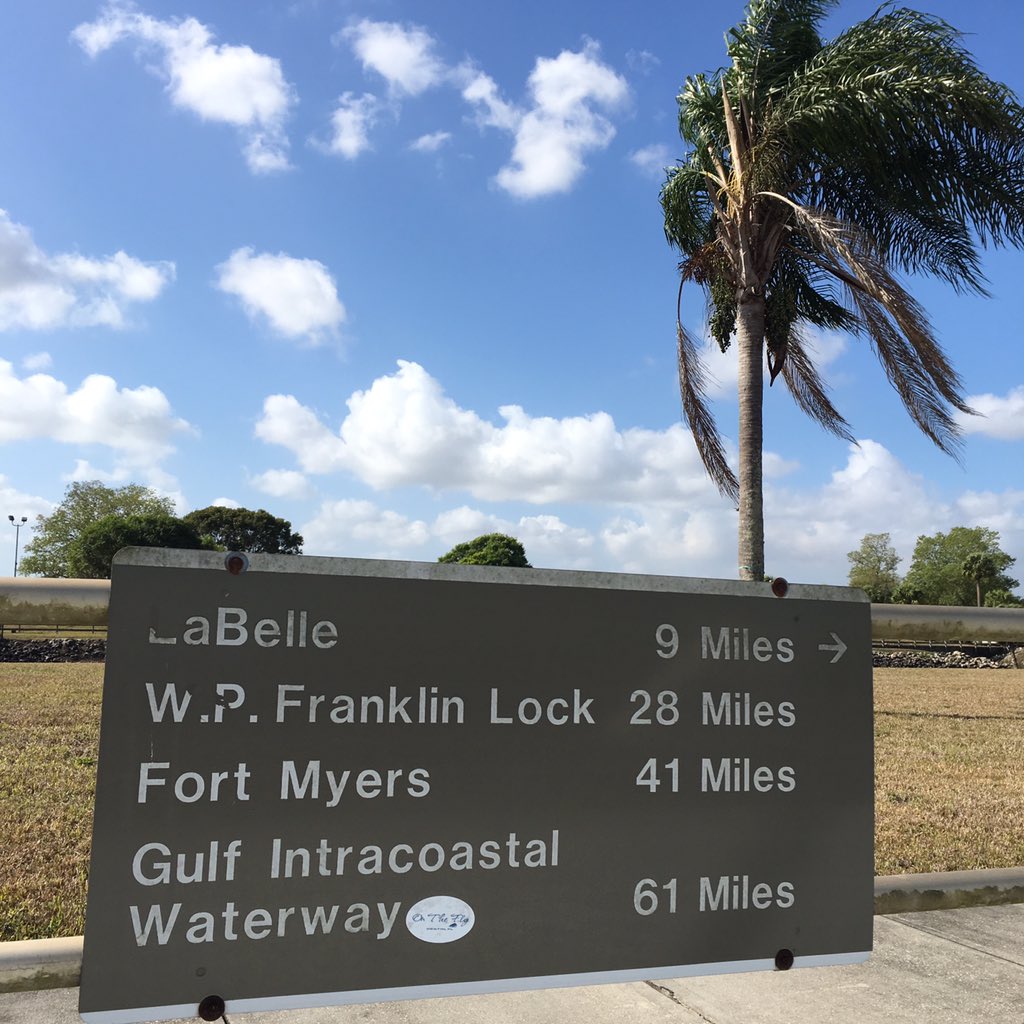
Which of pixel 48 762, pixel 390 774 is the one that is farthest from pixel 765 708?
pixel 48 762

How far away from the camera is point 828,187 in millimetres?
13461

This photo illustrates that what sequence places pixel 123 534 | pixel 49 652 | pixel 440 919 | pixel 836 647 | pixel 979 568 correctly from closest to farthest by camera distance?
1. pixel 440 919
2. pixel 836 647
3. pixel 49 652
4. pixel 123 534
5. pixel 979 568

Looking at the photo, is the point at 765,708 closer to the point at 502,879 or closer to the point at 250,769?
the point at 502,879

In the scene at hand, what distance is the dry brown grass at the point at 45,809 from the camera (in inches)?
156

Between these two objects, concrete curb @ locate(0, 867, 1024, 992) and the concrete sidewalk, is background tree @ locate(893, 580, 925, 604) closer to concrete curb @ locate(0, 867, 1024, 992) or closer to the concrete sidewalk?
concrete curb @ locate(0, 867, 1024, 992)

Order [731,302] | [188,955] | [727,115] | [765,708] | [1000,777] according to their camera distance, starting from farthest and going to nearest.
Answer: [731,302], [727,115], [1000,777], [765,708], [188,955]

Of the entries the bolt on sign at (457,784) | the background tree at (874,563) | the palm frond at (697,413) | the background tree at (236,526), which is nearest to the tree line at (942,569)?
the background tree at (874,563)

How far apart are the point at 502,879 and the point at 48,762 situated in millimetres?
6399

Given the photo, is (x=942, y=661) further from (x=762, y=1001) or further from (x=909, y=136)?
(x=762, y=1001)

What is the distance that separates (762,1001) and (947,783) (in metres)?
5.33

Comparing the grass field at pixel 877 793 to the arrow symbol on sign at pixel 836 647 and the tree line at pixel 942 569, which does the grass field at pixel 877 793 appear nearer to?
the arrow symbol on sign at pixel 836 647

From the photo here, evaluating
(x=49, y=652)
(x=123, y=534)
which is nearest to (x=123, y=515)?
(x=123, y=534)

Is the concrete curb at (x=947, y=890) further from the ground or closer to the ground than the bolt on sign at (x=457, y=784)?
closer to the ground

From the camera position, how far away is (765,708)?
85.5 inches
